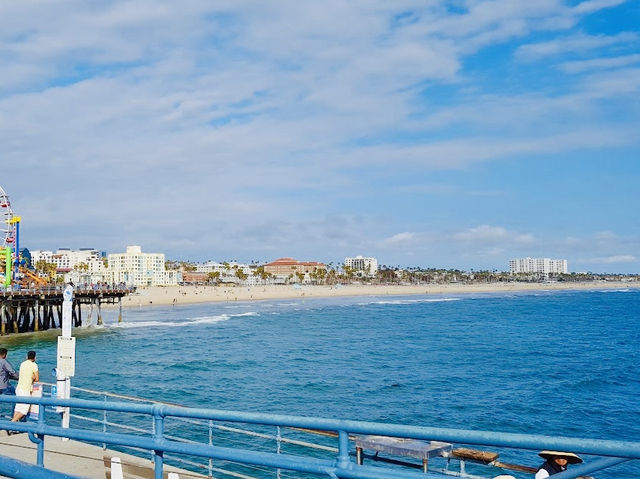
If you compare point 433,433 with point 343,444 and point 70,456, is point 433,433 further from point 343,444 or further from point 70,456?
point 70,456

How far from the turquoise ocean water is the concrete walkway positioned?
13452mm

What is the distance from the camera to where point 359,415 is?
23922 millimetres

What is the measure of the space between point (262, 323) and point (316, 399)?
160 feet

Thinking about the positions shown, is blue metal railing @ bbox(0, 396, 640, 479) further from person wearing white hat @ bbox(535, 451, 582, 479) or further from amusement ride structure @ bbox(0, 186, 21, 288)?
amusement ride structure @ bbox(0, 186, 21, 288)

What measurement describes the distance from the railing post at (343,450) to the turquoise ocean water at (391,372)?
Answer: 16.8 m

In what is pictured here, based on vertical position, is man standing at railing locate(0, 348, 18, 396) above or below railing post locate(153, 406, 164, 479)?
below

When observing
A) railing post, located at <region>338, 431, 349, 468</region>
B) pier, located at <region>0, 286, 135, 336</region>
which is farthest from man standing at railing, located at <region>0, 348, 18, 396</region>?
pier, located at <region>0, 286, 135, 336</region>

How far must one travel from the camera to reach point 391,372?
36.1 m

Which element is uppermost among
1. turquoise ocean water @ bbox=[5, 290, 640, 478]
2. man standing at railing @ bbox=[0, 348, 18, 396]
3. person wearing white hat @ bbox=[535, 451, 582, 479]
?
person wearing white hat @ bbox=[535, 451, 582, 479]

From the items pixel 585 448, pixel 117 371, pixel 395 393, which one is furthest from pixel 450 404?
pixel 585 448

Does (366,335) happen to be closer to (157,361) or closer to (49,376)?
(157,361)

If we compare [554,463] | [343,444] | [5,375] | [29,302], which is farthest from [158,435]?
[29,302]

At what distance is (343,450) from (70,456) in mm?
6771

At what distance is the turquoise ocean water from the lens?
81.6 ft
